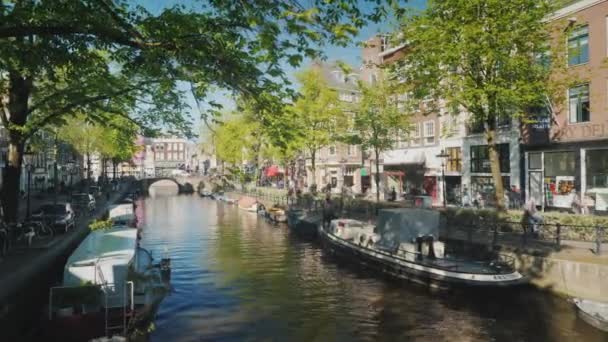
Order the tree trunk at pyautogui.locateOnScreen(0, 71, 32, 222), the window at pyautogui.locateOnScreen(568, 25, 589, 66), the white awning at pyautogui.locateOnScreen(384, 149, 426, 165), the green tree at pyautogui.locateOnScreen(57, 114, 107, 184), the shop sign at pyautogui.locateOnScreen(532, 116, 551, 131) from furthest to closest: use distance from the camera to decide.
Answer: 1. the green tree at pyautogui.locateOnScreen(57, 114, 107, 184)
2. the white awning at pyautogui.locateOnScreen(384, 149, 426, 165)
3. the shop sign at pyautogui.locateOnScreen(532, 116, 551, 131)
4. the window at pyautogui.locateOnScreen(568, 25, 589, 66)
5. the tree trunk at pyautogui.locateOnScreen(0, 71, 32, 222)

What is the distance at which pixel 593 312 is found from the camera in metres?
14.5

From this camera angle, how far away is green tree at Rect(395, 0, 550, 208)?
22516 mm

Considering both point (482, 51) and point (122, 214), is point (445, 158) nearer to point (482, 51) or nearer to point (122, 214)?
point (482, 51)

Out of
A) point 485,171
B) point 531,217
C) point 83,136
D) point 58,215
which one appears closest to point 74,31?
point 531,217

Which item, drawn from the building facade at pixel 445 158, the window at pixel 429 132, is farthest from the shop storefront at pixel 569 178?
the window at pixel 429 132

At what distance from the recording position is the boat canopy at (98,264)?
49.1 feet

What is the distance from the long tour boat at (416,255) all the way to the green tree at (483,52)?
507cm

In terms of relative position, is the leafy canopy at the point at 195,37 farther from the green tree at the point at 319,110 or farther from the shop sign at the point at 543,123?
the green tree at the point at 319,110

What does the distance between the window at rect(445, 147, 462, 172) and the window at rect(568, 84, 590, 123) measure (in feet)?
36.8

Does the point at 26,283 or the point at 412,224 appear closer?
the point at 26,283

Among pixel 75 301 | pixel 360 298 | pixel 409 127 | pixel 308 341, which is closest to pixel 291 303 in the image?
pixel 360 298

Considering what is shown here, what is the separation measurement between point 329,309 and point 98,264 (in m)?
8.44

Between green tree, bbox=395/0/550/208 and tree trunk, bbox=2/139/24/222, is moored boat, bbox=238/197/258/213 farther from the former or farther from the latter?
tree trunk, bbox=2/139/24/222

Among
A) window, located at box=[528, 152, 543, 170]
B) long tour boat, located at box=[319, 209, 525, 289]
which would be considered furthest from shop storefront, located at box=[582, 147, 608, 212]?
long tour boat, located at box=[319, 209, 525, 289]
